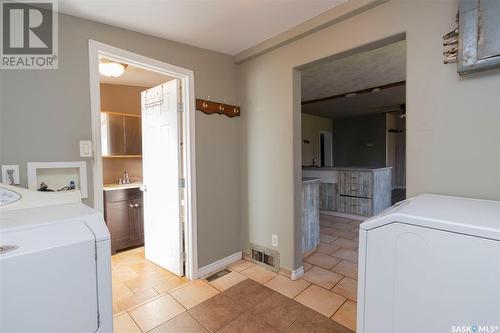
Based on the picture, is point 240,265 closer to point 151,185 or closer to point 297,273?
point 297,273

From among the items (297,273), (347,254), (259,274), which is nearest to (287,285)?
(297,273)

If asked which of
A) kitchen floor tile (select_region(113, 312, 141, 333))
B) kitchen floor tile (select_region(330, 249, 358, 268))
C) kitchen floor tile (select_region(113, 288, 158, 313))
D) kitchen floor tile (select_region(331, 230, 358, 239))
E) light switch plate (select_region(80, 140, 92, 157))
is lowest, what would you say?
kitchen floor tile (select_region(113, 312, 141, 333))

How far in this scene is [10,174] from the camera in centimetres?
159

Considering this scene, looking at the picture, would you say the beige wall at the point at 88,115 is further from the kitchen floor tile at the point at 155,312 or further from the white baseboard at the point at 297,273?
the white baseboard at the point at 297,273

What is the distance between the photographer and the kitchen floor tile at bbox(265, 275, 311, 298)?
2213 millimetres

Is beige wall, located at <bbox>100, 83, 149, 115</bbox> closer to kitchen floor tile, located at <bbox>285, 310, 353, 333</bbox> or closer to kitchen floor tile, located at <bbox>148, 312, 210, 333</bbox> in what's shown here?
kitchen floor tile, located at <bbox>148, 312, 210, 333</bbox>

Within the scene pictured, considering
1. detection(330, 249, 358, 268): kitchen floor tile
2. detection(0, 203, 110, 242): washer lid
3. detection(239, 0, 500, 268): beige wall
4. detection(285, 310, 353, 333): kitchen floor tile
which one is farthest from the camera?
detection(330, 249, 358, 268): kitchen floor tile

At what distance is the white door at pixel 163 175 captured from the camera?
2.54 metres

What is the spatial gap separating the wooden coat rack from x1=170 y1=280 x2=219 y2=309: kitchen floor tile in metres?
1.76

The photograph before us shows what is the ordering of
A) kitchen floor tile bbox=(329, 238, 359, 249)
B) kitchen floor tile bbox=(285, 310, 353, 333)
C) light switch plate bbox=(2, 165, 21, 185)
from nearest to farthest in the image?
light switch plate bbox=(2, 165, 21, 185) < kitchen floor tile bbox=(285, 310, 353, 333) < kitchen floor tile bbox=(329, 238, 359, 249)

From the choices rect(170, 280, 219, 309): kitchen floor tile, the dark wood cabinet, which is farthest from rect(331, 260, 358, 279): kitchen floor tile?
the dark wood cabinet

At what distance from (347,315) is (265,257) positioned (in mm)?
993

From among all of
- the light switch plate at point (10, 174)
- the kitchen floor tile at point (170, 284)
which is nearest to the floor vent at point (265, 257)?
the kitchen floor tile at point (170, 284)

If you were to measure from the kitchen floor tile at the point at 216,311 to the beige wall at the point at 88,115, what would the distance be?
21.0 inches
